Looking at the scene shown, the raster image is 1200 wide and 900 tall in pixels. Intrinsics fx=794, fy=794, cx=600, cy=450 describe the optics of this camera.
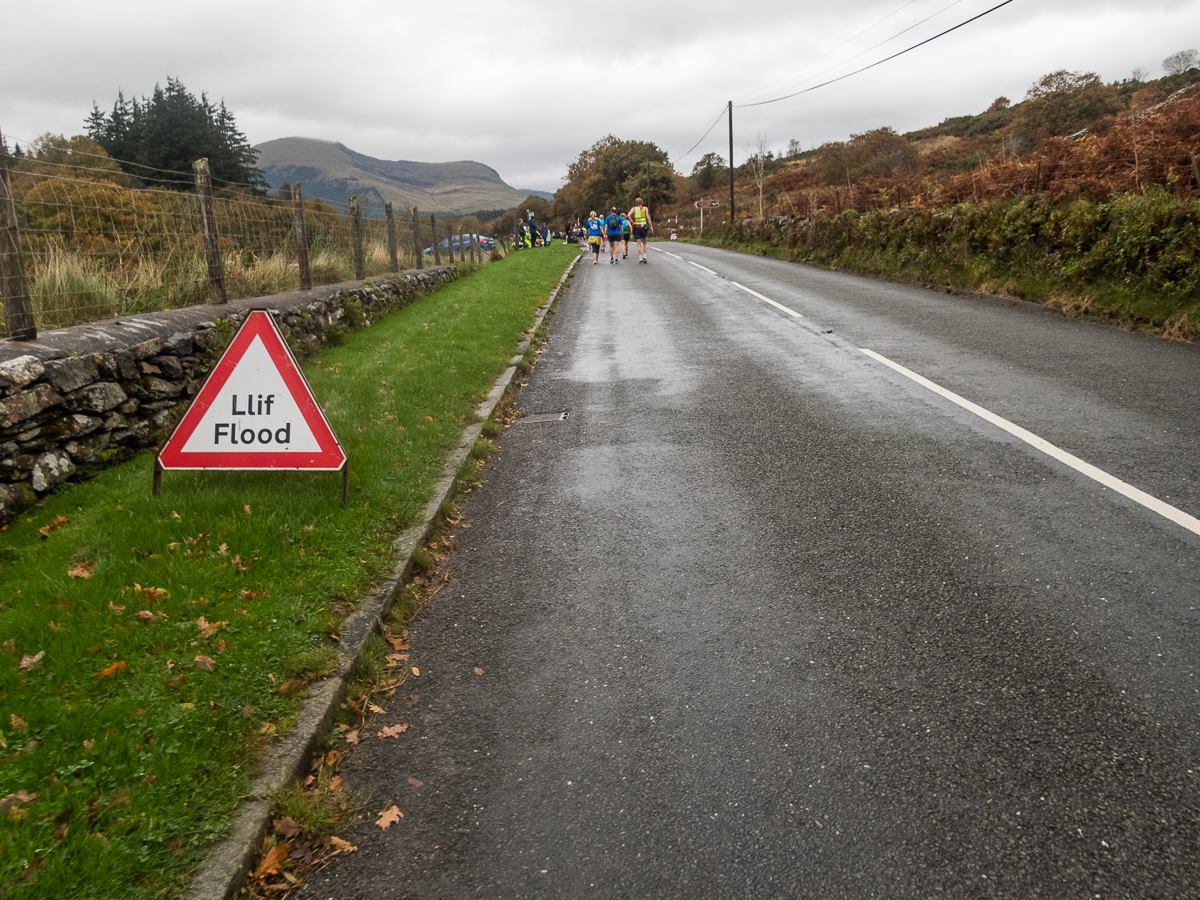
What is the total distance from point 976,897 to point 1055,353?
8.64 meters

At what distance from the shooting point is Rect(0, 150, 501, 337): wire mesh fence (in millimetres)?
6289

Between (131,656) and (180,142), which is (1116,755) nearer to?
(131,656)

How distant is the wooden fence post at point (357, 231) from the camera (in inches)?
587

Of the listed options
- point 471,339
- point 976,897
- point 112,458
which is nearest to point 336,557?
point 112,458

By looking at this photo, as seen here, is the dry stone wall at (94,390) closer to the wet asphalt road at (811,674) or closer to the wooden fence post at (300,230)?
the wet asphalt road at (811,674)

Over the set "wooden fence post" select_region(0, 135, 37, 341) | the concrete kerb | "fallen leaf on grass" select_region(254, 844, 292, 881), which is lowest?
"fallen leaf on grass" select_region(254, 844, 292, 881)

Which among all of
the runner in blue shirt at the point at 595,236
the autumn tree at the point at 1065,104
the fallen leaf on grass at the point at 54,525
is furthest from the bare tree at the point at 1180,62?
the fallen leaf on grass at the point at 54,525

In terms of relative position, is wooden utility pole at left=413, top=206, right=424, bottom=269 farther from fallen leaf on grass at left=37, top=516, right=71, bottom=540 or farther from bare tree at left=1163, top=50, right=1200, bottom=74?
bare tree at left=1163, top=50, right=1200, bottom=74

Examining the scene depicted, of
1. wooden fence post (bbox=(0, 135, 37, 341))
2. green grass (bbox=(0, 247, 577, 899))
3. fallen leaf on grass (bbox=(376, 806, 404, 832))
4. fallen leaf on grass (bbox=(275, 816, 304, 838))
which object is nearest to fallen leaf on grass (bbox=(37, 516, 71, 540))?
green grass (bbox=(0, 247, 577, 899))

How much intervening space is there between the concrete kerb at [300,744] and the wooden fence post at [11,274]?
3384mm

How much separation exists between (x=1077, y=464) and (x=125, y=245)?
28.5 ft

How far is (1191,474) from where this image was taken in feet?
16.8

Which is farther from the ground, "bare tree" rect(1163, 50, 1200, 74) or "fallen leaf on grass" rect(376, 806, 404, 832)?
"bare tree" rect(1163, 50, 1200, 74)

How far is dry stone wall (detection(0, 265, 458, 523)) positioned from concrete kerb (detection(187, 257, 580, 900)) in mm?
2227
